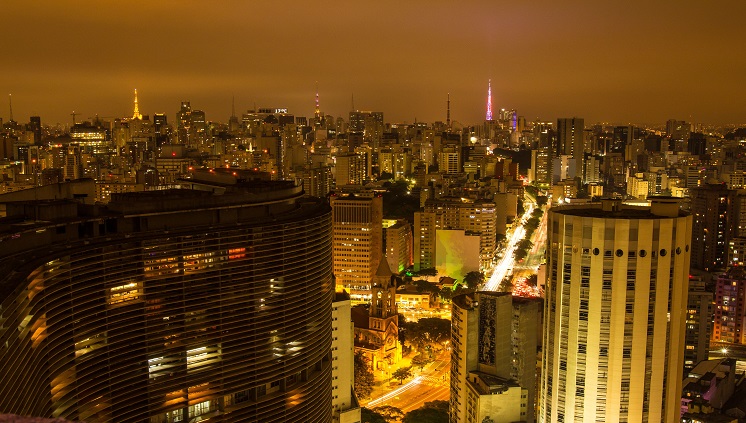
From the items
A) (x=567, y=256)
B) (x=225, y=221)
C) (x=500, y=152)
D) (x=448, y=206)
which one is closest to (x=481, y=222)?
(x=448, y=206)

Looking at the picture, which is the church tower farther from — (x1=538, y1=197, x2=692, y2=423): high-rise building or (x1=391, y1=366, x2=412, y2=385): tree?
(x1=538, y1=197, x2=692, y2=423): high-rise building

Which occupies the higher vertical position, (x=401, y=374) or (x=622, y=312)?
(x=622, y=312)

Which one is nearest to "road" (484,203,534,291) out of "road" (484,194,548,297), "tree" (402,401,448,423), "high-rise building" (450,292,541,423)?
"road" (484,194,548,297)

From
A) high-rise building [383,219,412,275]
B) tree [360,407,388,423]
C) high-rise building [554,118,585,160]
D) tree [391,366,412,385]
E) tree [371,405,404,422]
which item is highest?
high-rise building [554,118,585,160]

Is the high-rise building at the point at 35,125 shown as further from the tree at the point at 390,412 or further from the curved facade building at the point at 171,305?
the curved facade building at the point at 171,305

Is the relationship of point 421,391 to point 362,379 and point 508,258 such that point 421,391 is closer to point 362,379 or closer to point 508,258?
point 362,379

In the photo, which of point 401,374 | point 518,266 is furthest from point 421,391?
point 518,266
